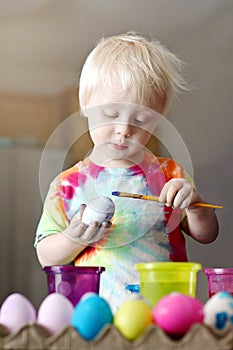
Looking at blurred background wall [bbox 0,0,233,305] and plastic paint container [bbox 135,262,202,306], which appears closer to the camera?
plastic paint container [bbox 135,262,202,306]

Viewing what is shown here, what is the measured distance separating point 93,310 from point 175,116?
5.23 feet

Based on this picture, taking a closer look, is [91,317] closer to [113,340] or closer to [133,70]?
[113,340]

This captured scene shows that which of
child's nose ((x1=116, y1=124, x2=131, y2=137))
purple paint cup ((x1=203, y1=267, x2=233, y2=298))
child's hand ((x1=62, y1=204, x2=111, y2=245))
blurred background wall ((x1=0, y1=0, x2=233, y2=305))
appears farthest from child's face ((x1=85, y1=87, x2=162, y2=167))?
blurred background wall ((x1=0, y1=0, x2=233, y2=305))

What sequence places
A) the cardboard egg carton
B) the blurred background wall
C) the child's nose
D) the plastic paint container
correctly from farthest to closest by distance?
1. the blurred background wall
2. the child's nose
3. the plastic paint container
4. the cardboard egg carton

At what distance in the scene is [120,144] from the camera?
3.16ft

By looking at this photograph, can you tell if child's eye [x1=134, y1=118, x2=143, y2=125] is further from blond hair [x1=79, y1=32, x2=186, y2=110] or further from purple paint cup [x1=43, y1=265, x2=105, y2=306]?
purple paint cup [x1=43, y1=265, x2=105, y2=306]

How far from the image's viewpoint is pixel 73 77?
7.20 feet

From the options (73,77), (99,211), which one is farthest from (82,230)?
(73,77)

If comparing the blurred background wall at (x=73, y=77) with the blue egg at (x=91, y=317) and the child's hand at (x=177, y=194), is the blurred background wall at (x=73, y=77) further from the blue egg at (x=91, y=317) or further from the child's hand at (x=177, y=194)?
the blue egg at (x=91, y=317)

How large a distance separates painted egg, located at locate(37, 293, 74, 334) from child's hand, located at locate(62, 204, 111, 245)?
0.27m

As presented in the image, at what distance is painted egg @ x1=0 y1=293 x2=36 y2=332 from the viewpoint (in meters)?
0.61

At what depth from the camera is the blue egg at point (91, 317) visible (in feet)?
1.89

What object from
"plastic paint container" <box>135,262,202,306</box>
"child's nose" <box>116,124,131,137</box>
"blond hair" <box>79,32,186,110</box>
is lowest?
"plastic paint container" <box>135,262,202,306</box>

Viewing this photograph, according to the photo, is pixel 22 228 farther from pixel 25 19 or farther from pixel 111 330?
pixel 111 330
